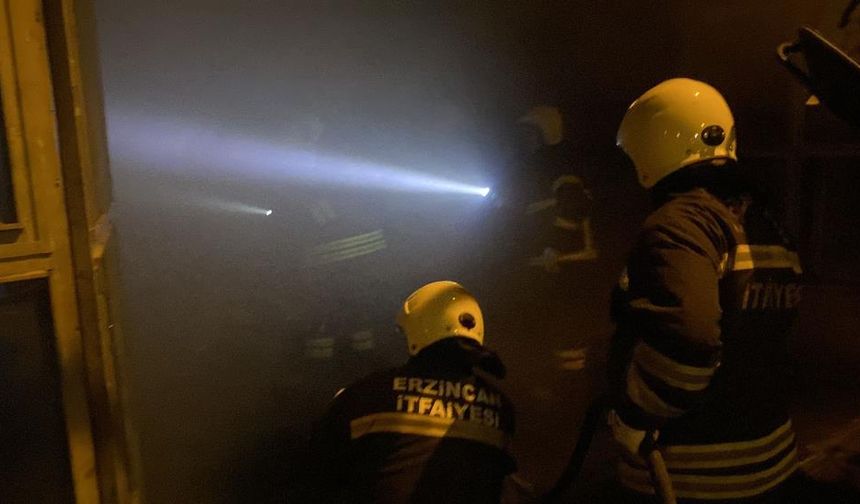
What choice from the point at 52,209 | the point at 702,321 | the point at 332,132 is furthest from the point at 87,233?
the point at 332,132

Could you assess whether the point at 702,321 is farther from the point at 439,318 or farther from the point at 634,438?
the point at 439,318

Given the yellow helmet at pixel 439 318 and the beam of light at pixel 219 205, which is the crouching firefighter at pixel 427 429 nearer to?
the yellow helmet at pixel 439 318

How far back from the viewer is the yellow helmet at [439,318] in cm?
214

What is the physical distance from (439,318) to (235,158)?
3.63ft

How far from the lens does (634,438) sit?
174 cm

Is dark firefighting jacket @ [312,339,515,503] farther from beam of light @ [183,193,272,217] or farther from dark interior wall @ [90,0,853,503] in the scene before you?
beam of light @ [183,193,272,217]

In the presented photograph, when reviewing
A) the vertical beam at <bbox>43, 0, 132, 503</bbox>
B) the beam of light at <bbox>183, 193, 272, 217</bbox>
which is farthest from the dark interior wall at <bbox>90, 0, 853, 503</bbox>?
the vertical beam at <bbox>43, 0, 132, 503</bbox>

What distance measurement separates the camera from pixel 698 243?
160cm

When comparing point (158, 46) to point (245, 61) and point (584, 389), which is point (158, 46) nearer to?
point (245, 61)

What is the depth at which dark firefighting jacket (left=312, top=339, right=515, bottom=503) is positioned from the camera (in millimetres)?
1910

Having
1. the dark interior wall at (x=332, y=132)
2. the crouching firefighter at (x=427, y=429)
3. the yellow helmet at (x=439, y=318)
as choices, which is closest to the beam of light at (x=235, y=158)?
the dark interior wall at (x=332, y=132)

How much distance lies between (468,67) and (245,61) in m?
1.00

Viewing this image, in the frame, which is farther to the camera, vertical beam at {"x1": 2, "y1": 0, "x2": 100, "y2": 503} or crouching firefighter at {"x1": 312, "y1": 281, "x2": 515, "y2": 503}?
crouching firefighter at {"x1": 312, "y1": 281, "x2": 515, "y2": 503}

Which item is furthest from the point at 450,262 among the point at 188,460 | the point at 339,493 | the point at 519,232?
the point at 188,460
